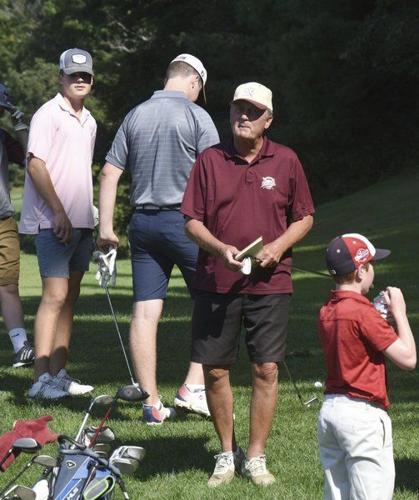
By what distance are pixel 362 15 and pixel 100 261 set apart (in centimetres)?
3274

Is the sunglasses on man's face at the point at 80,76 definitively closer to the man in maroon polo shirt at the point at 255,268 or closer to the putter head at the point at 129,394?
the man in maroon polo shirt at the point at 255,268

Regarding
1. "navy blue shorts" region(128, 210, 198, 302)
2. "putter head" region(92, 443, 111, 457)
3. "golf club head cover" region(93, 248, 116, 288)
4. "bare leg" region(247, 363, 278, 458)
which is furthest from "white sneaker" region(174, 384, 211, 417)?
"putter head" region(92, 443, 111, 457)

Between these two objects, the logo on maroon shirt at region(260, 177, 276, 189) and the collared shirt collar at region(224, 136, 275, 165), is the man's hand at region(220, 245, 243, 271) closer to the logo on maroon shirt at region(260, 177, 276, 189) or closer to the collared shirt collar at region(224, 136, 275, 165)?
the logo on maroon shirt at region(260, 177, 276, 189)

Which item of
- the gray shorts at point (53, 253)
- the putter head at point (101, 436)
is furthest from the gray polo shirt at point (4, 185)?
the putter head at point (101, 436)

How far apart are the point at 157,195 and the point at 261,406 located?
177 cm

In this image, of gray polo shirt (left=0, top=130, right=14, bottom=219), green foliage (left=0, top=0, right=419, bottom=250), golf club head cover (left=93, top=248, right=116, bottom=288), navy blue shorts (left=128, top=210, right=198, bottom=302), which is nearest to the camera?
navy blue shorts (left=128, top=210, right=198, bottom=302)

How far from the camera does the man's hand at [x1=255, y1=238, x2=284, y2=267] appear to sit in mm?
6199

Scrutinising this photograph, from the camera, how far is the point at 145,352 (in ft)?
25.7

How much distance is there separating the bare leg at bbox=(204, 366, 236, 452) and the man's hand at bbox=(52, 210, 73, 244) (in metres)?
2.17

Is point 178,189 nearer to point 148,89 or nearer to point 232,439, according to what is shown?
point 232,439

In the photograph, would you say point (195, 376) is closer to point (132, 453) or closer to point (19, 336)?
point (19, 336)

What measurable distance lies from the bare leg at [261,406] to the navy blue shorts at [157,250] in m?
1.36

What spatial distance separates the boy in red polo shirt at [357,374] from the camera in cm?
512

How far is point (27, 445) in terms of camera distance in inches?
189
